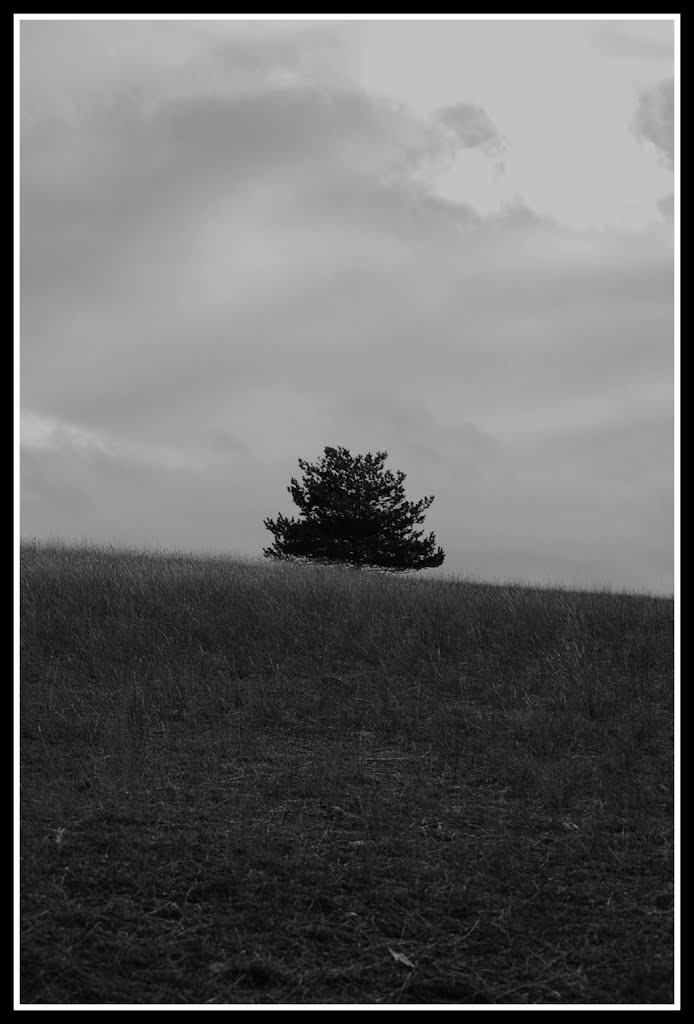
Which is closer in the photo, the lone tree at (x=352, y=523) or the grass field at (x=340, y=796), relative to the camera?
the grass field at (x=340, y=796)

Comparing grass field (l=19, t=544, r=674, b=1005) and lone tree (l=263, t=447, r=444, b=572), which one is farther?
lone tree (l=263, t=447, r=444, b=572)

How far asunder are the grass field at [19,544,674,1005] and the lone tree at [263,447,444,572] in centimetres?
1452

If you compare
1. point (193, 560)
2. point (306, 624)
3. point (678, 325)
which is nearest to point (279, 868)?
point (678, 325)

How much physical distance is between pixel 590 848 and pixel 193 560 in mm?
15752

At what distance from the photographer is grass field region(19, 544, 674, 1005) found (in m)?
6.22

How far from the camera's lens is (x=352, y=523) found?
30578 mm

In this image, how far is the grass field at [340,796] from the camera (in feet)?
20.4

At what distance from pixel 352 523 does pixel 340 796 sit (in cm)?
2177

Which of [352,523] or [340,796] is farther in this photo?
[352,523]

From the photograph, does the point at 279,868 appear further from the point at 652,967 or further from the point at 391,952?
the point at 652,967

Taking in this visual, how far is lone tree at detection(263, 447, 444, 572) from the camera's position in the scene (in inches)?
1211

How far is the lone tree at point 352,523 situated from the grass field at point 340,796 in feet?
47.6

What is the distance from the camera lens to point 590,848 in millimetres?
8062

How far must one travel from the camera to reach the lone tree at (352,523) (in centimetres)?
3077
